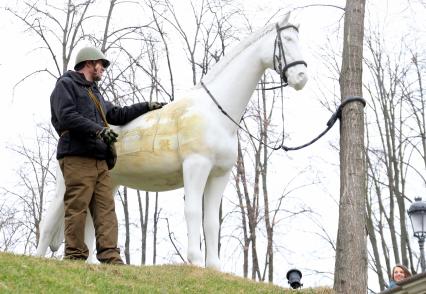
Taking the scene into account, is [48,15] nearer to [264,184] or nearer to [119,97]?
[119,97]

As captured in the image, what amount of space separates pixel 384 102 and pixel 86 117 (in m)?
16.2

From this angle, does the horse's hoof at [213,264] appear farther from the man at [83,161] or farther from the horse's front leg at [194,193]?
the man at [83,161]

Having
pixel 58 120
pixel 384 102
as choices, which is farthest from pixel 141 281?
pixel 384 102

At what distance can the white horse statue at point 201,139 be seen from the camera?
30.9 ft

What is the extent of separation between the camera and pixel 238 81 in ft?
32.3

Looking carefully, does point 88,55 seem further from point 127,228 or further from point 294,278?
point 127,228

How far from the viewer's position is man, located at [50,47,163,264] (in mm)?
8828

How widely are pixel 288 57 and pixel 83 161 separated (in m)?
2.92

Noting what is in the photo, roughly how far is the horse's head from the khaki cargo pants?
2633mm

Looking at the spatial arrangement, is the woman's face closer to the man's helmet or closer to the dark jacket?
the dark jacket

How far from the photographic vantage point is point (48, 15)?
1731 centimetres

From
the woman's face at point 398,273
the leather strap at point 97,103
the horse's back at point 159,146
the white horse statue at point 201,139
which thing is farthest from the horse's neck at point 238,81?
the woman's face at point 398,273

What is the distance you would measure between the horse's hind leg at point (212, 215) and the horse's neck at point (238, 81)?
877mm

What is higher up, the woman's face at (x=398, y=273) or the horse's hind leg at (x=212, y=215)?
the horse's hind leg at (x=212, y=215)
